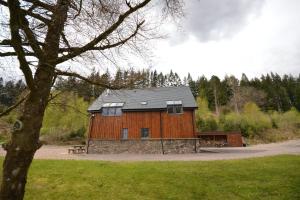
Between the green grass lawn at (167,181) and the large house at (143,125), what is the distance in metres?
11.4

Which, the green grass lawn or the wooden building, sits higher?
the wooden building

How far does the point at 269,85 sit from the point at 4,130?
73.7 m

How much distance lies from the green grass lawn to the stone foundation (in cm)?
1094

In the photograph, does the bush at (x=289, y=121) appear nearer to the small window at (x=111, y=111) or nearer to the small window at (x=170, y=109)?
the small window at (x=170, y=109)

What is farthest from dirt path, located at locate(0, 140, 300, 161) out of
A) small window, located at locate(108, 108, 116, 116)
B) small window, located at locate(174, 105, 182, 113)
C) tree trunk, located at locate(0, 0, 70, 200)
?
tree trunk, located at locate(0, 0, 70, 200)

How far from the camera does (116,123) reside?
25250mm

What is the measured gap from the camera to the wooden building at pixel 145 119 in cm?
2428

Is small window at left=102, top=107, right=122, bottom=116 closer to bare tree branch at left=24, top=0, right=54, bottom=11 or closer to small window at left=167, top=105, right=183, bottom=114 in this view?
small window at left=167, top=105, right=183, bottom=114

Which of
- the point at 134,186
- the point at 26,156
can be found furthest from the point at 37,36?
the point at 134,186

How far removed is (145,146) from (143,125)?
6.76 ft

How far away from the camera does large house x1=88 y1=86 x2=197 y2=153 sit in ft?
78.9

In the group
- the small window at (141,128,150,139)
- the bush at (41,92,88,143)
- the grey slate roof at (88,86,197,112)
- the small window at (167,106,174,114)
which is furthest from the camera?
the bush at (41,92,88,143)

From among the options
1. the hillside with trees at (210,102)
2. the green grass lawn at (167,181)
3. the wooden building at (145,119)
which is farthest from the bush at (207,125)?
the green grass lawn at (167,181)

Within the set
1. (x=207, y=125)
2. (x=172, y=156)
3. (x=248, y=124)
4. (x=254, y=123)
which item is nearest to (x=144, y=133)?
(x=172, y=156)
